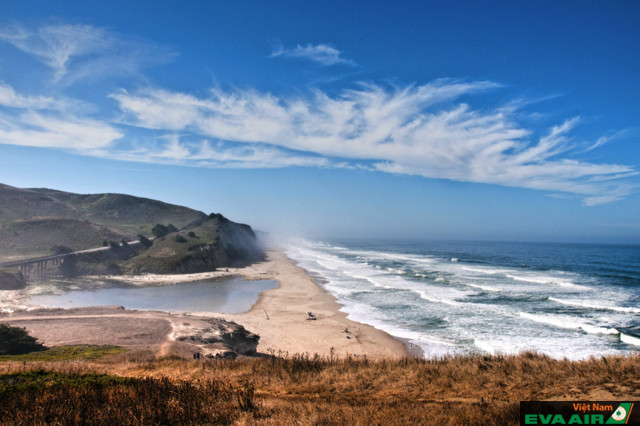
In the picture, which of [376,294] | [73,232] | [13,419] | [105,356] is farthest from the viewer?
[73,232]

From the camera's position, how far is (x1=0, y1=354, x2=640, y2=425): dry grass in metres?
6.76

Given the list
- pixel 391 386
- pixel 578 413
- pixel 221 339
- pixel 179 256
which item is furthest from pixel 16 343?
pixel 179 256

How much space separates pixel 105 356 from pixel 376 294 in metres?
29.0

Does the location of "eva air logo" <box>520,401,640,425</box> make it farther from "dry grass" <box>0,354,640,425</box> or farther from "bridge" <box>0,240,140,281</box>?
"bridge" <box>0,240,140,281</box>

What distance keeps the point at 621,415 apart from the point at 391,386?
469 cm

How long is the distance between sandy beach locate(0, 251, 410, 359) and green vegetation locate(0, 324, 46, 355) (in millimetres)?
1208

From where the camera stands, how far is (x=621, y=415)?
20.6 ft

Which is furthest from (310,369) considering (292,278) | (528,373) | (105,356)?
(292,278)

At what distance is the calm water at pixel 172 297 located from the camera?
32562mm

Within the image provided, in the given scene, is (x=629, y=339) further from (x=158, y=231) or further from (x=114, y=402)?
(x=158, y=231)

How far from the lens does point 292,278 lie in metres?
53.2

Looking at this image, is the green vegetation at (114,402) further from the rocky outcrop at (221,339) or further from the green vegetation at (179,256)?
the green vegetation at (179,256)

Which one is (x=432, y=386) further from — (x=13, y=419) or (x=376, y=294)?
(x=376, y=294)

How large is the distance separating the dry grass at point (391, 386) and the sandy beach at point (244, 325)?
3877mm
